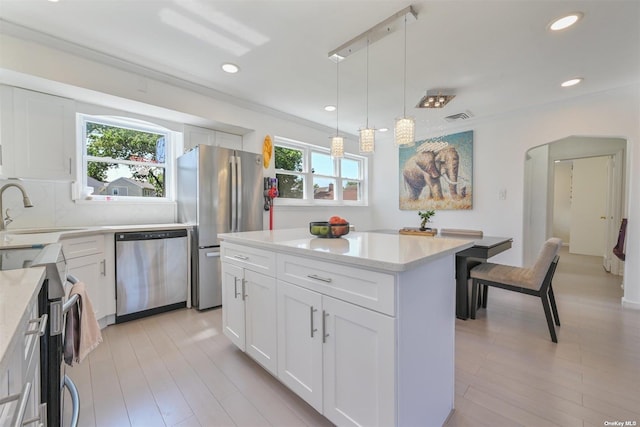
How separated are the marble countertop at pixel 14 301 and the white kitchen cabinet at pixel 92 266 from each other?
1706 millimetres

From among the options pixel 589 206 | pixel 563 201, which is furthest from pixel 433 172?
pixel 563 201

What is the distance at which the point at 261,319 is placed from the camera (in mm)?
1802

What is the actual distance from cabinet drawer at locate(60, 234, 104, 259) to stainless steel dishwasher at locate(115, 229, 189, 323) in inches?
5.4

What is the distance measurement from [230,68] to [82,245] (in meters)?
2.14

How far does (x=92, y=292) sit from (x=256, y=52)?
266 cm

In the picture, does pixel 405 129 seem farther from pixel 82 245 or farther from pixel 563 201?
pixel 563 201

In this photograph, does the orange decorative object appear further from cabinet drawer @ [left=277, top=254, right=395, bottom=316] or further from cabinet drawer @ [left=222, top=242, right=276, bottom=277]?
cabinet drawer @ [left=277, top=254, right=395, bottom=316]

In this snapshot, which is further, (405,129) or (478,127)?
(478,127)

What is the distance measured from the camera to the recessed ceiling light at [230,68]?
2631mm

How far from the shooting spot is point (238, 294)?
2014 millimetres

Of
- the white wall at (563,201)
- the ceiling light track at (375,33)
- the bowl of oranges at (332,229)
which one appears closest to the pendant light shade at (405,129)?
the ceiling light track at (375,33)

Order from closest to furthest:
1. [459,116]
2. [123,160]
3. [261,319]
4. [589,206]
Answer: [261,319]
[123,160]
[459,116]
[589,206]

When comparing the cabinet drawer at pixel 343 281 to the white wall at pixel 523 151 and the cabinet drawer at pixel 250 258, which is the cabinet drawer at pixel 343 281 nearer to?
the cabinet drawer at pixel 250 258

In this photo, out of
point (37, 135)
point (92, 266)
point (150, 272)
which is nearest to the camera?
point (37, 135)
